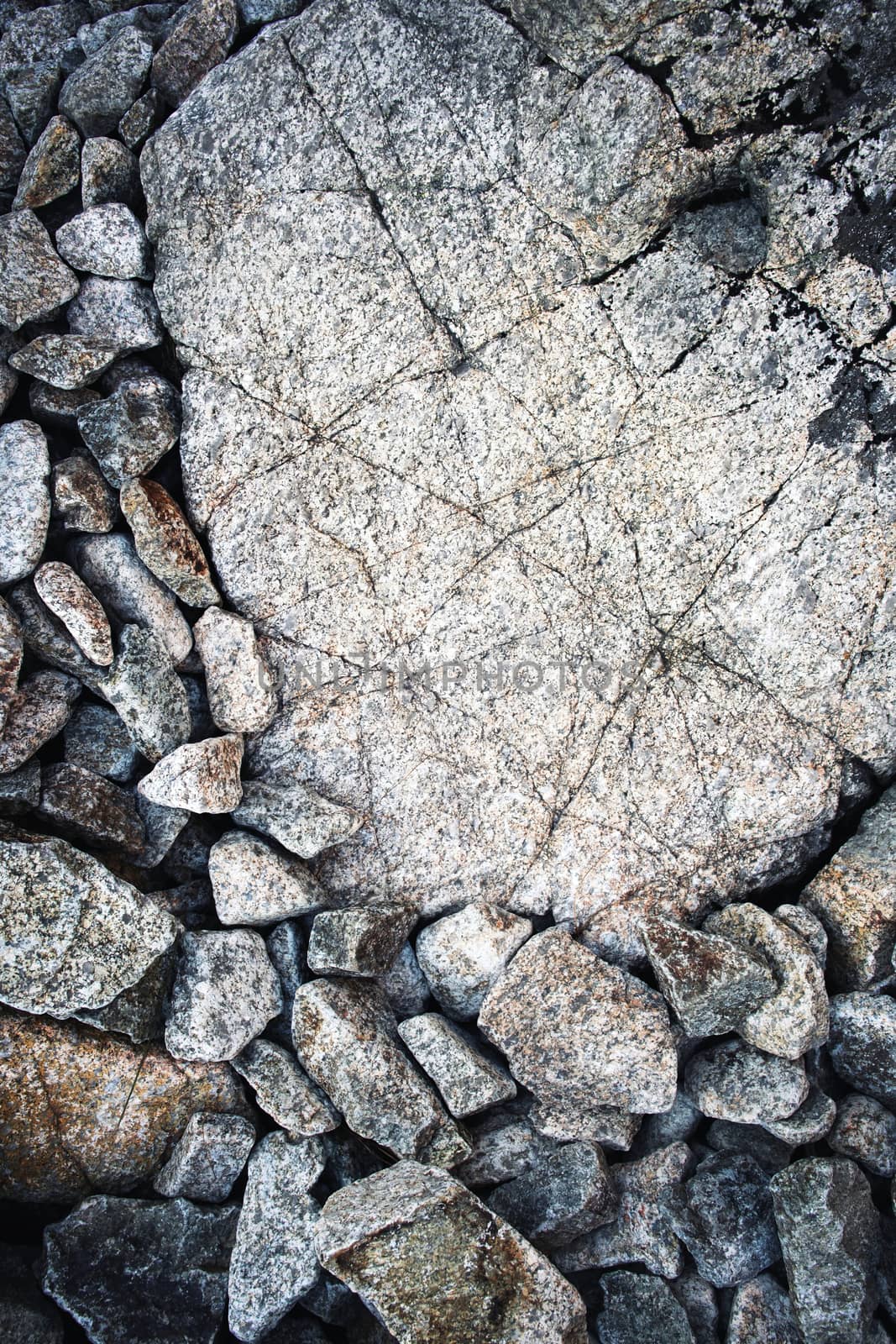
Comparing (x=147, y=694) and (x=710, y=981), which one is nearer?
(x=710, y=981)

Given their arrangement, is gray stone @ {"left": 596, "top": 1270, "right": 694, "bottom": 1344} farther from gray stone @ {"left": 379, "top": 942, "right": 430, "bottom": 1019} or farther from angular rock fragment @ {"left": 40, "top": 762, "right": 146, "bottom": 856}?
angular rock fragment @ {"left": 40, "top": 762, "right": 146, "bottom": 856}

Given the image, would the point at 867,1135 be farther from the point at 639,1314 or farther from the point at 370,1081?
the point at 370,1081

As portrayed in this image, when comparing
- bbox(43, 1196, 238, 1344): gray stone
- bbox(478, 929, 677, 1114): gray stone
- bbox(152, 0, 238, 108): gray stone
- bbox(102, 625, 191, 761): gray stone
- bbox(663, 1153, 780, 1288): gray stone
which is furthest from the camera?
bbox(152, 0, 238, 108): gray stone

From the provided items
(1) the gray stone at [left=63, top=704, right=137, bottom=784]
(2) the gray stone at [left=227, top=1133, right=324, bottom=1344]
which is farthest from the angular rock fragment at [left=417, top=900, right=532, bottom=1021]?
(1) the gray stone at [left=63, top=704, right=137, bottom=784]

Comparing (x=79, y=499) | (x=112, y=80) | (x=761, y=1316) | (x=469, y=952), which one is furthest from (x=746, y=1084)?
(x=112, y=80)

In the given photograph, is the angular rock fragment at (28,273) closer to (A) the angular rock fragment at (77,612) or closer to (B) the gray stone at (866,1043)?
(A) the angular rock fragment at (77,612)

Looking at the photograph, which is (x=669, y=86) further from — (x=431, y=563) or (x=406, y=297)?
(x=431, y=563)
